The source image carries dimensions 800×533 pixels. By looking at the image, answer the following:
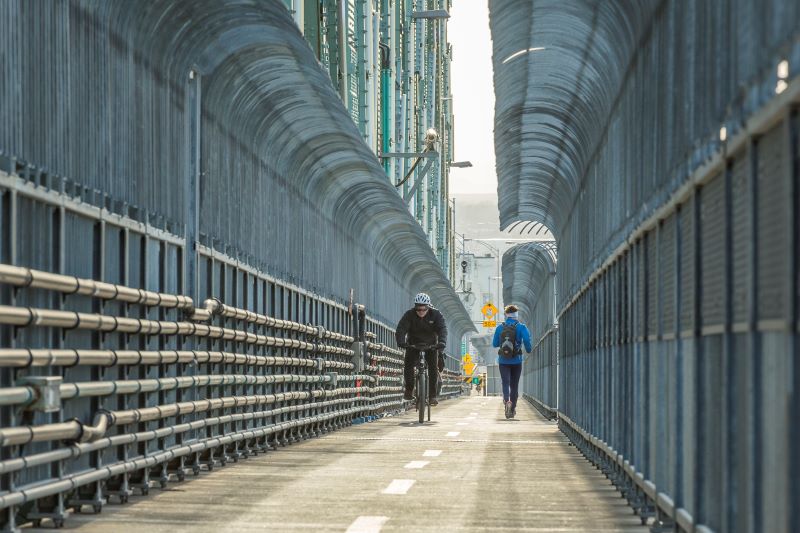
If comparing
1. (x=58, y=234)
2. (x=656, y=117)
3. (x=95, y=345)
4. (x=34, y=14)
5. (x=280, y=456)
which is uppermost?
(x=34, y=14)

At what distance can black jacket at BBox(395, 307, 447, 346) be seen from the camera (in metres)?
23.1

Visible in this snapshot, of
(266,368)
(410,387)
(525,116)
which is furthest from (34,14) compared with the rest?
(410,387)

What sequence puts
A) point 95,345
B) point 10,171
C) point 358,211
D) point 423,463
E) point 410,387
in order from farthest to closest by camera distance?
point 358,211 < point 410,387 < point 423,463 < point 95,345 < point 10,171

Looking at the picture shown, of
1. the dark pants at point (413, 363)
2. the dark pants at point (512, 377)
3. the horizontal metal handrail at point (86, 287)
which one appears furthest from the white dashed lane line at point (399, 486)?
A: the dark pants at point (512, 377)

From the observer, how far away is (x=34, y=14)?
9.34 metres

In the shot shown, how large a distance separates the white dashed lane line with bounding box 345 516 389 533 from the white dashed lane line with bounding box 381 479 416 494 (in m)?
1.77

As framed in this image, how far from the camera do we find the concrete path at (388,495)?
904 centimetres

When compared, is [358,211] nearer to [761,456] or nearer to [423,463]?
[423,463]

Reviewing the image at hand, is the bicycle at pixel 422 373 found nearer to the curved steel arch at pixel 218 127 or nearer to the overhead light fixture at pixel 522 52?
the curved steel arch at pixel 218 127

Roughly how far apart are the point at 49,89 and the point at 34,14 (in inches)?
20.4

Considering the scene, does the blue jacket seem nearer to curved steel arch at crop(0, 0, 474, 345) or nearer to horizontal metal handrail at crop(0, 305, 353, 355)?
curved steel arch at crop(0, 0, 474, 345)

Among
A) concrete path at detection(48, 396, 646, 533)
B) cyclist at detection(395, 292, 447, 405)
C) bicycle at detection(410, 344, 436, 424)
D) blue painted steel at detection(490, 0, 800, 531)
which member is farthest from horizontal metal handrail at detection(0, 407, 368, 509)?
bicycle at detection(410, 344, 436, 424)

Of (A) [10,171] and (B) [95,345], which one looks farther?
(B) [95,345]

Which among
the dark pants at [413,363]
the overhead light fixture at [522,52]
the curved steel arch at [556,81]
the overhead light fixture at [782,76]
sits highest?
the overhead light fixture at [522,52]
